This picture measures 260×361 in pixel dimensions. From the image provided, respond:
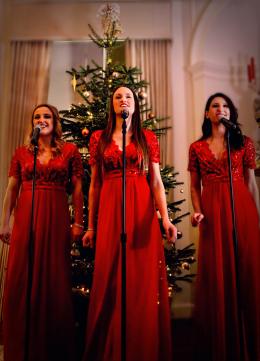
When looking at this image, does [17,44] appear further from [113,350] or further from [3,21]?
[113,350]

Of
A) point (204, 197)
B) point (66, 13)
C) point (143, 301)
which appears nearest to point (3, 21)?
point (66, 13)

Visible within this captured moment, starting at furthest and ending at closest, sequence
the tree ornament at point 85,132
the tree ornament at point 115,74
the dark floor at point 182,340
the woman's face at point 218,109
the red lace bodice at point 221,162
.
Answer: the tree ornament at point 115,74
the tree ornament at point 85,132
the dark floor at point 182,340
the woman's face at point 218,109
the red lace bodice at point 221,162

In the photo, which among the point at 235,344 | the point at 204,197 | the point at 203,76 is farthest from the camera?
the point at 203,76

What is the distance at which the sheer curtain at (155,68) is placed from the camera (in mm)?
4242

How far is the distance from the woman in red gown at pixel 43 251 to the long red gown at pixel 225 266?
86 centimetres

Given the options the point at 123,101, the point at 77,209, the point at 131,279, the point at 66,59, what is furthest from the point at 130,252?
the point at 66,59

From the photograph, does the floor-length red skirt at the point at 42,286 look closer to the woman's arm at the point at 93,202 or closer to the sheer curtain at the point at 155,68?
the woman's arm at the point at 93,202

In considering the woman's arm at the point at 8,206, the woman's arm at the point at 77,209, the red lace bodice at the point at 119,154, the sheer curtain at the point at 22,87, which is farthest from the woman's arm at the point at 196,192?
the sheer curtain at the point at 22,87

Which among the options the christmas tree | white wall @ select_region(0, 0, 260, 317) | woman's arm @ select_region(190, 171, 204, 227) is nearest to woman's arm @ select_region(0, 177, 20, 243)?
the christmas tree

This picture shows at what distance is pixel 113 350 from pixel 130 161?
1.06 meters

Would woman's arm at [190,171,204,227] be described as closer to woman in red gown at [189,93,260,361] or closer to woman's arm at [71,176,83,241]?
woman in red gown at [189,93,260,361]

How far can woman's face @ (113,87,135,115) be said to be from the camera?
2215mm

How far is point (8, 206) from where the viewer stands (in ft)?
7.87

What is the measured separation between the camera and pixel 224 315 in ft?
6.76
